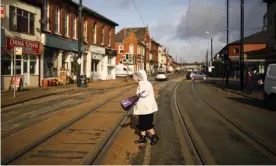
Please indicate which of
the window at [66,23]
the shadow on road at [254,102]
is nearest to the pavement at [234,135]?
the shadow on road at [254,102]

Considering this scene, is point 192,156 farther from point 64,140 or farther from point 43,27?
point 43,27

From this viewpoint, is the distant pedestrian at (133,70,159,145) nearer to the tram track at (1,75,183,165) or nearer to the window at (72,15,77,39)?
the tram track at (1,75,183,165)

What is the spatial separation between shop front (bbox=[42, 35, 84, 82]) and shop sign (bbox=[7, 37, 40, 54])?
160cm

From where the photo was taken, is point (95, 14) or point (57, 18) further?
point (95, 14)

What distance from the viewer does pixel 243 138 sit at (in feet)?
26.0

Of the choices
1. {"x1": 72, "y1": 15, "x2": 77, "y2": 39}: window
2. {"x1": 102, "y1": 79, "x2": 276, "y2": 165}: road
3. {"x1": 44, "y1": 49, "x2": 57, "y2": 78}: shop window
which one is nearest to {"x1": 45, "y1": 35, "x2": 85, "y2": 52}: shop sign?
{"x1": 44, "y1": 49, "x2": 57, "y2": 78}: shop window

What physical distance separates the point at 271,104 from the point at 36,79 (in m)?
18.6

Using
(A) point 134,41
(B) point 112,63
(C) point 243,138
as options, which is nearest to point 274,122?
(C) point 243,138

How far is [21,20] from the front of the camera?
2303cm

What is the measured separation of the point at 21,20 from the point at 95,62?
18.0 meters

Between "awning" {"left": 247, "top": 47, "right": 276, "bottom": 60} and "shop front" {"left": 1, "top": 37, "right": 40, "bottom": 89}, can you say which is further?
"awning" {"left": 247, "top": 47, "right": 276, "bottom": 60}

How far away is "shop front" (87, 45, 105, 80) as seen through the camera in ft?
123

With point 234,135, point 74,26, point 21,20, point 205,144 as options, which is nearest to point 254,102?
point 234,135

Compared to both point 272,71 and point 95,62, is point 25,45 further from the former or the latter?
point 95,62
